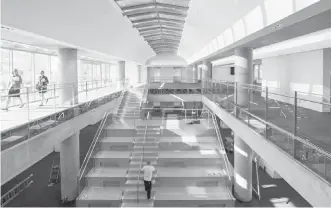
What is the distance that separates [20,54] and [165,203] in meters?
7.94

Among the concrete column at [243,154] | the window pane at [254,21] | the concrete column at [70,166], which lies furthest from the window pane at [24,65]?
the window pane at [254,21]

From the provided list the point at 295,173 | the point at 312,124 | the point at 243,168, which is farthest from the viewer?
the point at 243,168

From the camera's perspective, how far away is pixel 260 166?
1191 cm

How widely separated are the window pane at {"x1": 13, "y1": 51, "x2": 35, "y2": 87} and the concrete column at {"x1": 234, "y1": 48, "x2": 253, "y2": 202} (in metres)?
8.03

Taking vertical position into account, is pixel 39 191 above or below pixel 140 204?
below

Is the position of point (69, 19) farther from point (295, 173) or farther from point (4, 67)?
point (4, 67)

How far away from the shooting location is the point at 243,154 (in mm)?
8766

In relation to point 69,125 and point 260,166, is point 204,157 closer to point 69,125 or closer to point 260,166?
point 260,166

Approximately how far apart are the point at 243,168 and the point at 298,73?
3.99 m

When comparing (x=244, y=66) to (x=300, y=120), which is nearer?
(x=300, y=120)

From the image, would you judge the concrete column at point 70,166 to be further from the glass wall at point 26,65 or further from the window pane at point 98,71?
the window pane at point 98,71

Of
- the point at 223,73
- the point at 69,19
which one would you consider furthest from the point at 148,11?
the point at 223,73

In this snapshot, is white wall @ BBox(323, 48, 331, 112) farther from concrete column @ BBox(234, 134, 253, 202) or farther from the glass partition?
the glass partition

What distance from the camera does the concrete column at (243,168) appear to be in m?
8.75
